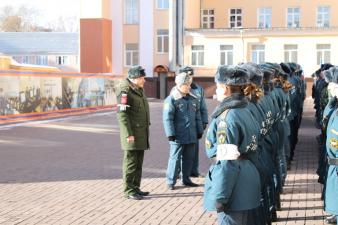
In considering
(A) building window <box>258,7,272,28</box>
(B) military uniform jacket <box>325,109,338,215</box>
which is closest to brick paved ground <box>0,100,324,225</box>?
(B) military uniform jacket <box>325,109,338,215</box>

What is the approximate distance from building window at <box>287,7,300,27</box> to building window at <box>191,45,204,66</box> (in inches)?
362

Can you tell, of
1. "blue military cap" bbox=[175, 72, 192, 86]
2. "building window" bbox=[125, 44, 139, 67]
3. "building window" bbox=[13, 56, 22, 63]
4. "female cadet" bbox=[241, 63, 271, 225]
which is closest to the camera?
"female cadet" bbox=[241, 63, 271, 225]

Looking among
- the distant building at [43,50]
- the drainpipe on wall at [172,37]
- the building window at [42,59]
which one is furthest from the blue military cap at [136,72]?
the building window at [42,59]

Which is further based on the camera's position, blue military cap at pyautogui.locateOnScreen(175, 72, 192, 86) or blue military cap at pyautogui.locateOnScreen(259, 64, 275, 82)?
blue military cap at pyautogui.locateOnScreen(175, 72, 192, 86)

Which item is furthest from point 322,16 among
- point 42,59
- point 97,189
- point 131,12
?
point 97,189

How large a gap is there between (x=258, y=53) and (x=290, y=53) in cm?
270

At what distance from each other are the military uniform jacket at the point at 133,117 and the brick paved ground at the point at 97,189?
878 mm

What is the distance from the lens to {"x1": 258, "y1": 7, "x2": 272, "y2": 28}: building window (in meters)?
57.5

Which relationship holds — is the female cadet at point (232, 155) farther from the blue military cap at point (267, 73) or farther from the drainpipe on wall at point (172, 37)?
the drainpipe on wall at point (172, 37)

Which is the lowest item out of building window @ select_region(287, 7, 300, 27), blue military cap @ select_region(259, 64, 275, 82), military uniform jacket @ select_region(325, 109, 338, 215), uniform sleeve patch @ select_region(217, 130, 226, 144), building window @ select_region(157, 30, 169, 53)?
military uniform jacket @ select_region(325, 109, 338, 215)

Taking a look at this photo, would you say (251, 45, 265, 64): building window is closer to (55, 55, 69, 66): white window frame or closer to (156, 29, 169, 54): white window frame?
(156, 29, 169, 54): white window frame

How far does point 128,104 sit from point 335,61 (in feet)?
140

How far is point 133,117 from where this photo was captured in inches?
373

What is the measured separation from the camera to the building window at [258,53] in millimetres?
51575
